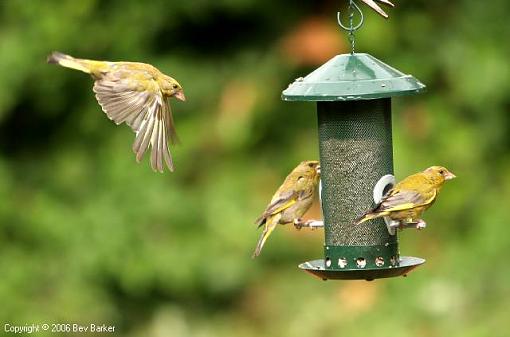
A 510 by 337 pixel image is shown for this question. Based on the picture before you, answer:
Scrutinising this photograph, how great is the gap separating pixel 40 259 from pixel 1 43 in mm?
1798

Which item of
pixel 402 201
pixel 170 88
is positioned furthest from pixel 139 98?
pixel 402 201

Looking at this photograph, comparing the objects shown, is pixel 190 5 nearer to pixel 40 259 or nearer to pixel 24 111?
pixel 24 111

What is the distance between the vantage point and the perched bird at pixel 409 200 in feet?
19.6

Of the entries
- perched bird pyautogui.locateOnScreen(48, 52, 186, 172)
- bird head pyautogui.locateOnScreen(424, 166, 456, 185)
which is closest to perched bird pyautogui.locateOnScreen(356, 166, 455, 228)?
bird head pyautogui.locateOnScreen(424, 166, 456, 185)

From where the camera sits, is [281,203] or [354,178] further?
[281,203]

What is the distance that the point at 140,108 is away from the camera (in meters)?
6.44

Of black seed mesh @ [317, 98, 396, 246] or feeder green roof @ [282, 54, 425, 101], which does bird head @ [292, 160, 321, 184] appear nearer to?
black seed mesh @ [317, 98, 396, 246]

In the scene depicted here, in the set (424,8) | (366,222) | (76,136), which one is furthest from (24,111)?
(366,222)

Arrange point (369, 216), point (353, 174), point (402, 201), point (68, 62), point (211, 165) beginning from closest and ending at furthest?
1. point (369, 216)
2. point (402, 201)
3. point (353, 174)
4. point (68, 62)
5. point (211, 165)

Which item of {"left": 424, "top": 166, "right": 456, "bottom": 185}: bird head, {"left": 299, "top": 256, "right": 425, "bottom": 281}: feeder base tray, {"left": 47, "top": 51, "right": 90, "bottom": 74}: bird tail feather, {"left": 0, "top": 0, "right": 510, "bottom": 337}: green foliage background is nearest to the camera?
{"left": 299, "top": 256, "right": 425, "bottom": 281}: feeder base tray

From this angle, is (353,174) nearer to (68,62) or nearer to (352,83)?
(352,83)

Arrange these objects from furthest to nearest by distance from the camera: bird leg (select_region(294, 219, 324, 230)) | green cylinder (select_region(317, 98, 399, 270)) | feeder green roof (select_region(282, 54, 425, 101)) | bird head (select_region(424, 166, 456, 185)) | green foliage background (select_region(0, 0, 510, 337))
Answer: green foliage background (select_region(0, 0, 510, 337)), bird head (select_region(424, 166, 456, 185)), bird leg (select_region(294, 219, 324, 230)), green cylinder (select_region(317, 98, 399, 270)), feeder green roof (select_region(282, 54, 425, 101))

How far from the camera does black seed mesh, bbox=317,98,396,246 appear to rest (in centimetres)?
614

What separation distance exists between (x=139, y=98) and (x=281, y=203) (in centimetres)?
93
